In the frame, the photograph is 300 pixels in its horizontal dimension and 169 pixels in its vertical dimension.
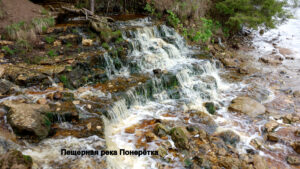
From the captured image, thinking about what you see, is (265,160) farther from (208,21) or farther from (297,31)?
(297,31)

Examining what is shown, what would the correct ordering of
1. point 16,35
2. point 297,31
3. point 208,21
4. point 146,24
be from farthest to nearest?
1. point 297,31
2. point 208,21
3. point 146,24
4. point 16,35

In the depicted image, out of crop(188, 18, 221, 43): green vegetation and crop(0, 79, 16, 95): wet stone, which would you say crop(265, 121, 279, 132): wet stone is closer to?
crop(188, 18, 221, 43): green vegetation

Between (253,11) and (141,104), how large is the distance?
9.93 m

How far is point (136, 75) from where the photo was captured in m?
8.33

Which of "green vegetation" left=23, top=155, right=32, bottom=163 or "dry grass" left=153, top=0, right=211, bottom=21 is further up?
"dry grass" left=153, top=0, right=211, bottom=21

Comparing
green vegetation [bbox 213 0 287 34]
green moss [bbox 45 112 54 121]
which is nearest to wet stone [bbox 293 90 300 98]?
green vegetation [bbox 213 0 287 34]

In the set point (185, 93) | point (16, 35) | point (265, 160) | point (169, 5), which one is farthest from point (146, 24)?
point (265, 160)

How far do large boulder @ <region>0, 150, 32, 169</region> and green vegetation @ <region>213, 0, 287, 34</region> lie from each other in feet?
40.5

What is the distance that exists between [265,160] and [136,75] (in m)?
5.17

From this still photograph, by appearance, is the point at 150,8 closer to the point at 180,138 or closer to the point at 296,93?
the point at 296,93

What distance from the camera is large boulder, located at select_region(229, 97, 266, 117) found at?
7395 mm

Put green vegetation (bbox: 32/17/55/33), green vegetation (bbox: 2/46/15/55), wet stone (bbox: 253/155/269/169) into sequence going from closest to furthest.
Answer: wet stone (bbox: 253/155/269/169), green vegetation (bbox: 2/46/15/55), green vegetation (bbox: 32/17/55/33)

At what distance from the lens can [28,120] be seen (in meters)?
4.71

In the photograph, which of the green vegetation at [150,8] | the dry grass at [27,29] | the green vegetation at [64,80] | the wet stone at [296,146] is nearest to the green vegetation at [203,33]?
the green vegetation at [150,8]
